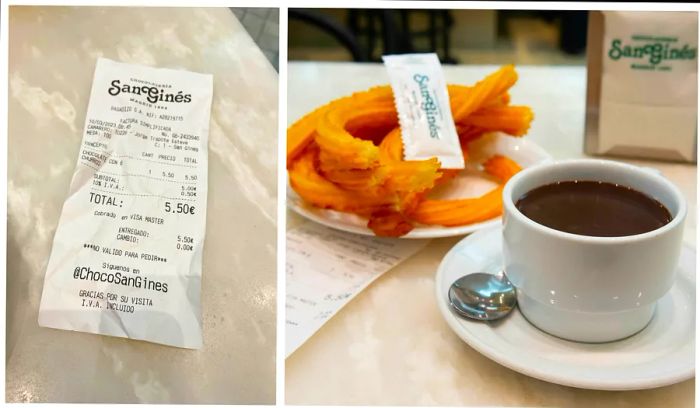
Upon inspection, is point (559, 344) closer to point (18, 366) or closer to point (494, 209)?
point (494, 209)

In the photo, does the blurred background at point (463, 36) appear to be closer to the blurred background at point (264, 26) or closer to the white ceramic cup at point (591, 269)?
the blurred background at point (264, 26)

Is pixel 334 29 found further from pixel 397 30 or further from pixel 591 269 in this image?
pixel 591 269

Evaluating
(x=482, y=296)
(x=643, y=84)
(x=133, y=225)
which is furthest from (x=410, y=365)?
(x=643, y=84)

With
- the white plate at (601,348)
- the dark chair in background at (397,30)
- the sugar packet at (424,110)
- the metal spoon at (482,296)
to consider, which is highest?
the dark chair in background at (397,30)

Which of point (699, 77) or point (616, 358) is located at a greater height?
point (699, 77)

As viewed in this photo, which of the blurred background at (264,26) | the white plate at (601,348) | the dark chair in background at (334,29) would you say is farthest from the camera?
the dark chair in background at (334,29)

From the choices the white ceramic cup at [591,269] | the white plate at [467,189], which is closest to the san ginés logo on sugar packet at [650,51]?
the white plate at [467,189]

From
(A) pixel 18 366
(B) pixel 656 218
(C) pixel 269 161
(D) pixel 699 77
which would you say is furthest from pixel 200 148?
(D) pixel 699 77

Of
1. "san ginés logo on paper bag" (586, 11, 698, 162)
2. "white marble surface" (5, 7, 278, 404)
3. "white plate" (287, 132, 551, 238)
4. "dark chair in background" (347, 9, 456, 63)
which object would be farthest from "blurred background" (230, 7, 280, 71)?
"dark chair in background" (347, 9, 456, 63)
